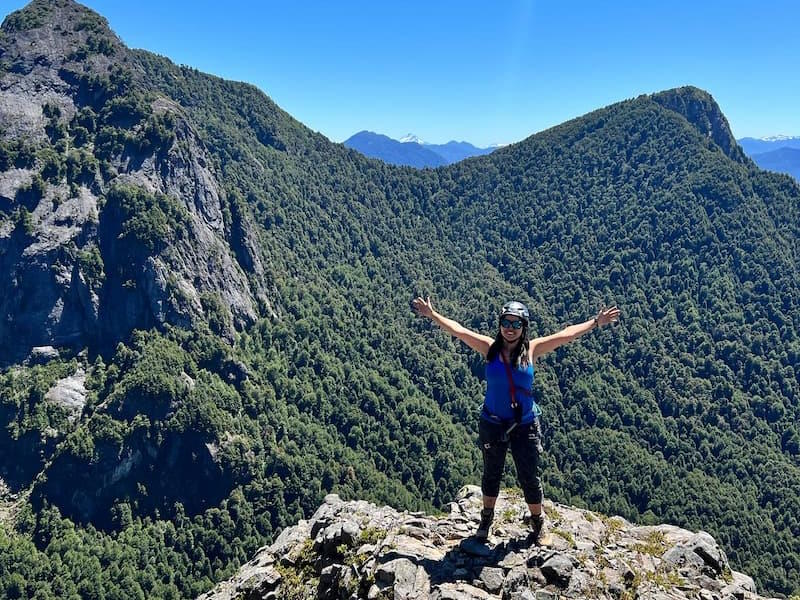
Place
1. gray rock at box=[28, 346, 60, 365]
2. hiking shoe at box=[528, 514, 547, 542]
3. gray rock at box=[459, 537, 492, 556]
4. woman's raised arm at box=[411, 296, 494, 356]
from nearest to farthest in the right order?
woman's raised arm at box=[411, 296, 494, 356] < gray rock at box=[459, 537, 492, 556] < hiking shoe at box=[528, 514, 547, 542] < gray rock at box=[28, 346, 60, 365]

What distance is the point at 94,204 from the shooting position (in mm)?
137875

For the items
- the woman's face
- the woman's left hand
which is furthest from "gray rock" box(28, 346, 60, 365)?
the woman's left hand

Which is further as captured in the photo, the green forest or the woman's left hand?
the green forest

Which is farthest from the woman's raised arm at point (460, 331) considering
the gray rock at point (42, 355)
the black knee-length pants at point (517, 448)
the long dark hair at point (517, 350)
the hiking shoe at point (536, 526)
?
the gray rock at point (42, 355)

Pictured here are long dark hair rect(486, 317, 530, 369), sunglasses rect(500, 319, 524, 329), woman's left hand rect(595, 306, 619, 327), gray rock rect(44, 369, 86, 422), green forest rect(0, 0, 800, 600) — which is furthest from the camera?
gray rock rect(44, 369, 86, 422)

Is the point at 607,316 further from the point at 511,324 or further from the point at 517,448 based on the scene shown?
the point at 517,448

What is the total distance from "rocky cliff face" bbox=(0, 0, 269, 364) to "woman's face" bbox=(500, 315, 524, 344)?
139821mm

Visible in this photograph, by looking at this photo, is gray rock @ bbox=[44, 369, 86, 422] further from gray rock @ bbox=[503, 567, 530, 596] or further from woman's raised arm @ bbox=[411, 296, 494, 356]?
gray rock @ bbox=[503, 567, 530, 596]

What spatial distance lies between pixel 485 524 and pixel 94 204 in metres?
151

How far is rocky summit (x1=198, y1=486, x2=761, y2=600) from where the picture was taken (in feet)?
49.5

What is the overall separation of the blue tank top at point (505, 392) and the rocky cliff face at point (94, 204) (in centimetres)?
13934

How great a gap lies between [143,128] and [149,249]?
141 feet

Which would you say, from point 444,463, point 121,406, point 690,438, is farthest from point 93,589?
point 690,438

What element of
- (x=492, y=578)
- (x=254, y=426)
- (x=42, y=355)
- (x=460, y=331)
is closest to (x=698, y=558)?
(x=492, y=578)
